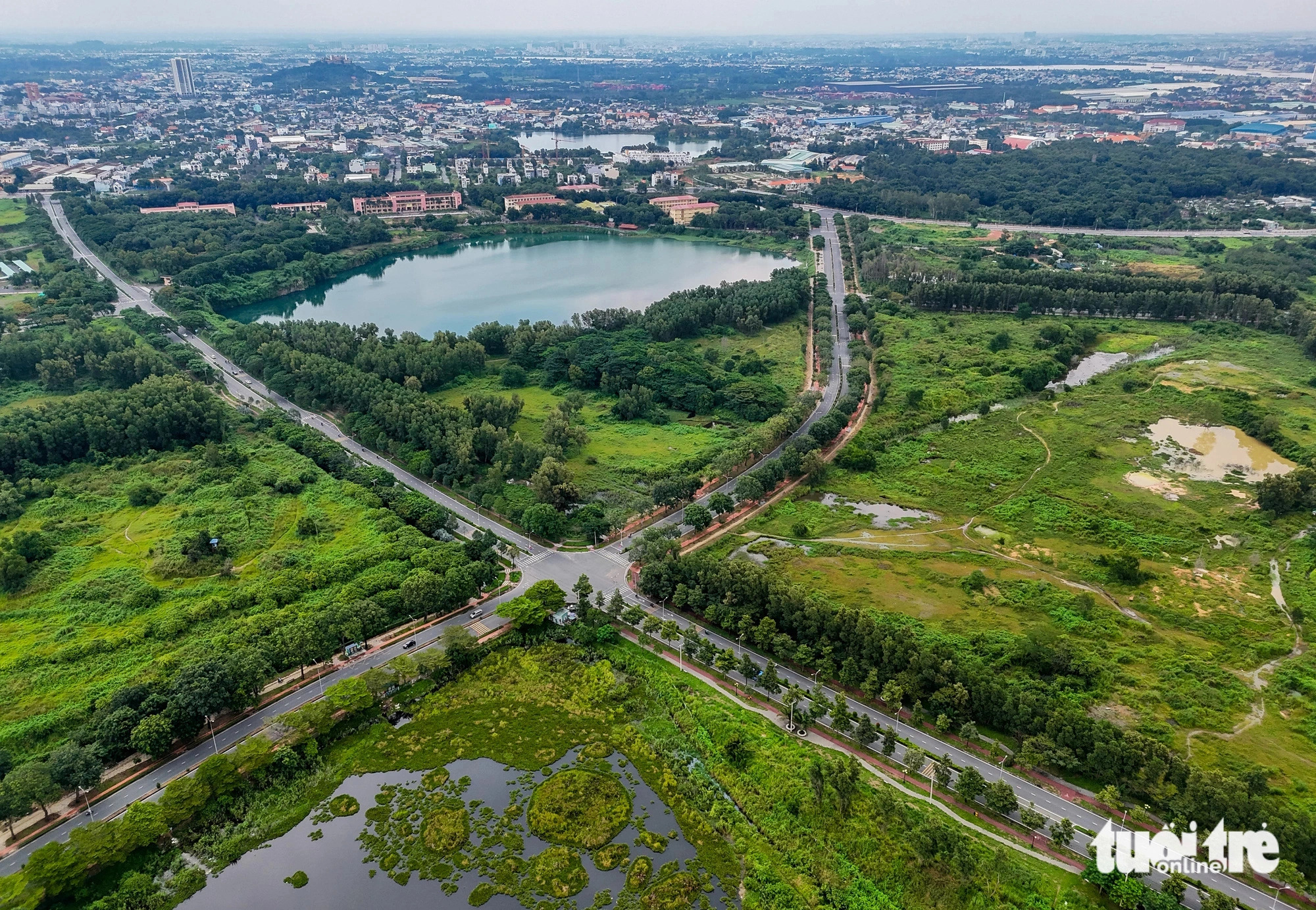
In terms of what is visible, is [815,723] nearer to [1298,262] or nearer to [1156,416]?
[1156,416]

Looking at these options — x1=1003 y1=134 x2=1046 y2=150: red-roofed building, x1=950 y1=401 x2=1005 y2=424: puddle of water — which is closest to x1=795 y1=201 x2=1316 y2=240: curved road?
x1=1003 y1=134 x2=1046 y2=150: red-roofed building

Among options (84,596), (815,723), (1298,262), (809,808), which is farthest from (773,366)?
(1298,262)

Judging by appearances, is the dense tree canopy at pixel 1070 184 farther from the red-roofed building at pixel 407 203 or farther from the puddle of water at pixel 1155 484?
the puddle of water at pixel 1155 484

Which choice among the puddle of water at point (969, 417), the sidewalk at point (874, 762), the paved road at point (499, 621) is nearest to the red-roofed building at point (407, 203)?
the paved road at point (499, 621)

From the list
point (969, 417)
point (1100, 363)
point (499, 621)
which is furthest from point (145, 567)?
point (1100, 363)

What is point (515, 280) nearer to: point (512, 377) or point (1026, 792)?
point (512, 377)

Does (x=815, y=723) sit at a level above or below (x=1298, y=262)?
below

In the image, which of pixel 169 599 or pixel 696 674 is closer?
pixel 696 674
